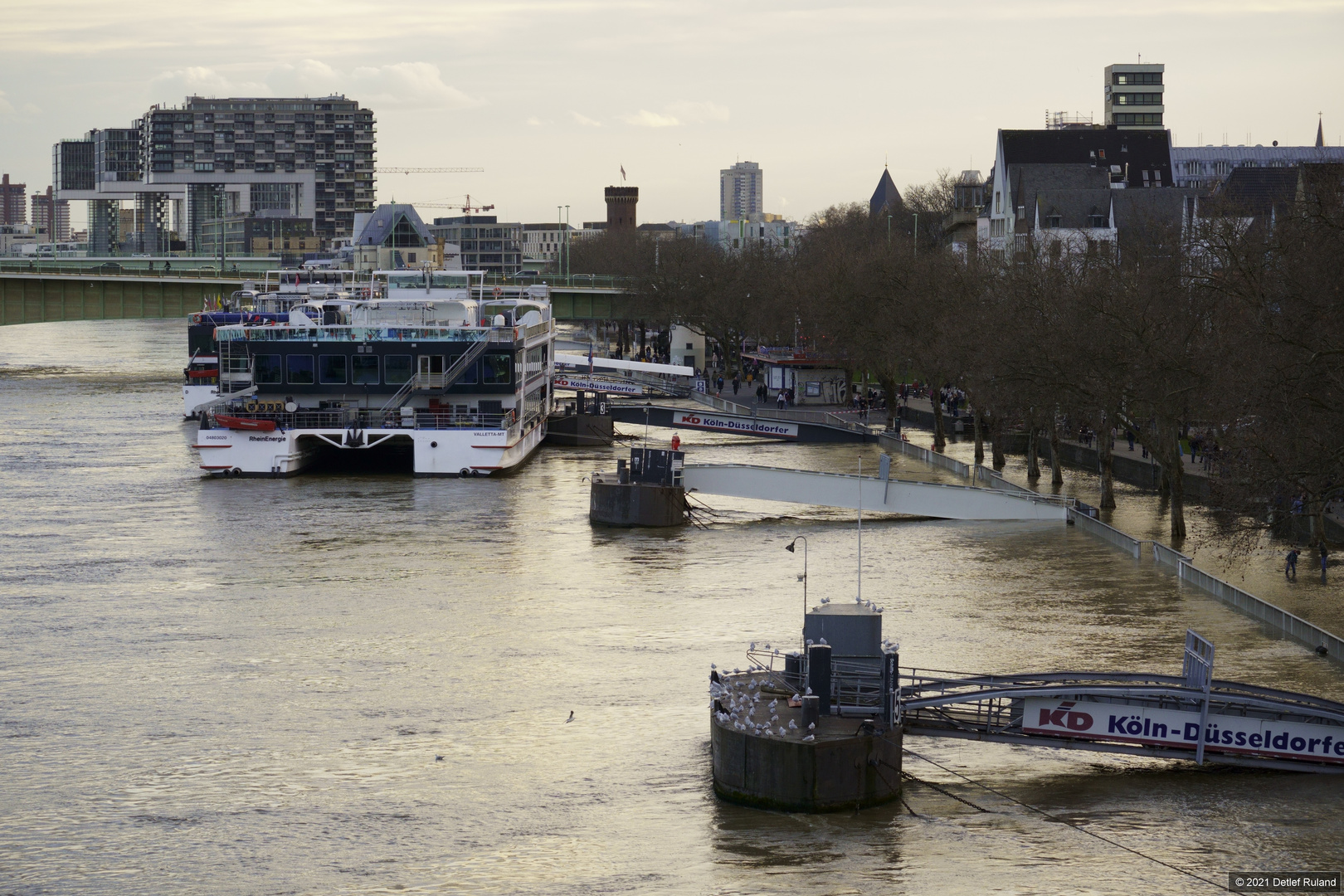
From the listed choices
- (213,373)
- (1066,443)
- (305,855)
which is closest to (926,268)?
(1066,443)

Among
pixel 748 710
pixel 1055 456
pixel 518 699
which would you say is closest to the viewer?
pixel 748 710

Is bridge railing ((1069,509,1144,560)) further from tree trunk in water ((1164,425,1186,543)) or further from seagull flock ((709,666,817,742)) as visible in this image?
seagull flock ((709,666,817,742))

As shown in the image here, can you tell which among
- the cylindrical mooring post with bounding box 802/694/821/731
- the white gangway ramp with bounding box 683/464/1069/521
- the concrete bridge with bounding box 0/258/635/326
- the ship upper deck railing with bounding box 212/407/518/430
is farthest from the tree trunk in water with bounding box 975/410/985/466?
the concrete bridge with bounding box 0/258/635/326

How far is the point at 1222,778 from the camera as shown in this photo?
2581cm

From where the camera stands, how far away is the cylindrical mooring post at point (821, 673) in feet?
80.5

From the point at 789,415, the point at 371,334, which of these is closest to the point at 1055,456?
the point at 789,415

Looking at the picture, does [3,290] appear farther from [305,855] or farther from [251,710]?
[305,855]

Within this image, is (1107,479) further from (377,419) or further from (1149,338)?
(377,419)

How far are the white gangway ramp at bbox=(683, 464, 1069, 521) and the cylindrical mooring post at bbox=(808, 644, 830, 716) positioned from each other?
2656 cm

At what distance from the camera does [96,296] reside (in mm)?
112750

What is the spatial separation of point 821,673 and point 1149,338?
29.1 meters

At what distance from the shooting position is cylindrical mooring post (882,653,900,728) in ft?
80.0

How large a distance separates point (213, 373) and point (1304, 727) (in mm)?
71763

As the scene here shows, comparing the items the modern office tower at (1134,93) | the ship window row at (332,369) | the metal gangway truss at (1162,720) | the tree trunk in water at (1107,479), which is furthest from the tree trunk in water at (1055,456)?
the modern office tower at (1134,93)
